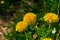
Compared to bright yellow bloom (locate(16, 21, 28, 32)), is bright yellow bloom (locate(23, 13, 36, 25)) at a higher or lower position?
higher

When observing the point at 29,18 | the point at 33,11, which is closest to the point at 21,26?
the point at 29,18

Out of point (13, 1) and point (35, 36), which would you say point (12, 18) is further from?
point (35, 36)

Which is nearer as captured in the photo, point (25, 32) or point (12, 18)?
Result: point (25, 32)

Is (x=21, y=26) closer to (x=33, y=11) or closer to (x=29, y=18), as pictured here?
(x=29, y=18)

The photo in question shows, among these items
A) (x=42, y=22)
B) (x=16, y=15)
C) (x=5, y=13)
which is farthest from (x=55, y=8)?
(x=5, y=13)

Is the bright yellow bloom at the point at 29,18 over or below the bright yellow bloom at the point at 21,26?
over

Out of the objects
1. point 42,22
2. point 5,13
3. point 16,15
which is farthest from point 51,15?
point 5,13

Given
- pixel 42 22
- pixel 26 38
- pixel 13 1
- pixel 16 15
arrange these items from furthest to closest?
1. pixel 13 1
2. pixel 16 15
3. pixel 42 22
4. pixel 26 38

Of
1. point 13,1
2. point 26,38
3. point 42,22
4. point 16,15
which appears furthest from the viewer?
point 13,1

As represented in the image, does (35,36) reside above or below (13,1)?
below

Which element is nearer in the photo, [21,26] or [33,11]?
[21,26]
